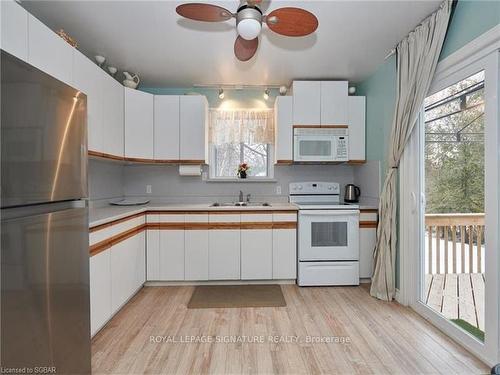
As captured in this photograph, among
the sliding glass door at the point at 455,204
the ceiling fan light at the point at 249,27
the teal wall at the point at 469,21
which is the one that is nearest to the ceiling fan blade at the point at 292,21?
the ceiling fan light at the point at 249,27

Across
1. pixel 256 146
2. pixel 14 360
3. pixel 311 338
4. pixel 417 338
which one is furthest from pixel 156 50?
pixel 417 338

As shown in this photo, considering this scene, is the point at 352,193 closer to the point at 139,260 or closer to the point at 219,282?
the point at 219,282

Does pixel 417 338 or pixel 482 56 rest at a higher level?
pixel 482 56

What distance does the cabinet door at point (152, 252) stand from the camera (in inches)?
114

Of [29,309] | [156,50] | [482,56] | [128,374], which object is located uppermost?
[156,50]

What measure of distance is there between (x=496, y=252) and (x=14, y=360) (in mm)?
2430

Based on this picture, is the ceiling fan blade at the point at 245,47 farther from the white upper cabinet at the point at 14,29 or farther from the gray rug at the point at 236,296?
the gray rug at the point at 236,296

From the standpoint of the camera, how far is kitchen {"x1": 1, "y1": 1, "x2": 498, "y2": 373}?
1.02 m

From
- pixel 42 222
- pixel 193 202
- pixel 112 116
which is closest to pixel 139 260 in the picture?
pixel 193 202

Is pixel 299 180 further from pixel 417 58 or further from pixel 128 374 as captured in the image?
pixel 128 374

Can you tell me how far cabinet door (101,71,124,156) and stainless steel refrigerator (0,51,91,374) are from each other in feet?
4.55

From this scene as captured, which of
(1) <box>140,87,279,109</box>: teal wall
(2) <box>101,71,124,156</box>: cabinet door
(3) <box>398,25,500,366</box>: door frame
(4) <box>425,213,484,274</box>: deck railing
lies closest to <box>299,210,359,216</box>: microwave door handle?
(3) <box>398,25,500,366</box>: door frame

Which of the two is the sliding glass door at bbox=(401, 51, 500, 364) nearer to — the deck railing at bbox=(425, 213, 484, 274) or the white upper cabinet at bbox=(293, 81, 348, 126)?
the deck railing at bbox=(425, 213, 484, 274)

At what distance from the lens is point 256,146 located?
143 inches
